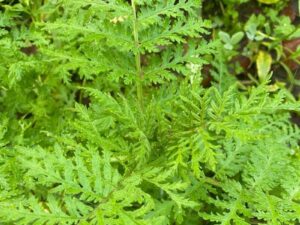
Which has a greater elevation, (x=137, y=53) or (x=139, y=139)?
(x=137, y=53)

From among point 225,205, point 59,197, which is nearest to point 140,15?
point 225,205

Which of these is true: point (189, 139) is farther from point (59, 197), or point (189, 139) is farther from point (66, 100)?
point (66, 100)

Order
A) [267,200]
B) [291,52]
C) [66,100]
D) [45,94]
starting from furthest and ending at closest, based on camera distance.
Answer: [291,52], [66,100], [45,94], [267,200]

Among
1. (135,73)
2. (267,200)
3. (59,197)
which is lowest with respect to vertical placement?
(59,197)

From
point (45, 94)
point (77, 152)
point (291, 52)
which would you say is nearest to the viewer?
point (77, 152)

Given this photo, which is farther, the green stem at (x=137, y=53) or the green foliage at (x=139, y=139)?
the green stem at (x=137, y=53)

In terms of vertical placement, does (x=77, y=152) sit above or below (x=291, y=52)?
below

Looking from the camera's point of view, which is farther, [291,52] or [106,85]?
[291,52]

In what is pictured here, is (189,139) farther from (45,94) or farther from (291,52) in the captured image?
(291,52)

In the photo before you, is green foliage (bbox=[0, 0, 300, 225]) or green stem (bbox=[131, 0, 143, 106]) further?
green stem (bbox=[131, 0, 143, 106])

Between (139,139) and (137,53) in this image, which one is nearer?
(139,139)
